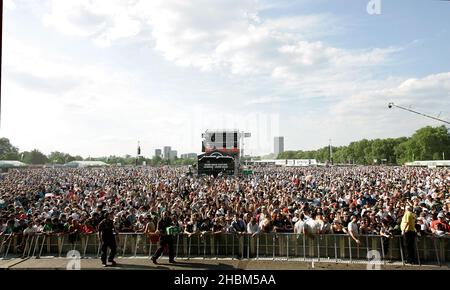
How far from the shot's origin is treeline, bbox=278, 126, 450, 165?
4584 inches

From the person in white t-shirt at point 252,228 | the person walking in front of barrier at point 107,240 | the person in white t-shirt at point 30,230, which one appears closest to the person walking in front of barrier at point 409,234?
the person in white t-shirt at point 252,228

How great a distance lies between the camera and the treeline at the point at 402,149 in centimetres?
11644

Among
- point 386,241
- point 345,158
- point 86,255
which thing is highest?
point 345,158

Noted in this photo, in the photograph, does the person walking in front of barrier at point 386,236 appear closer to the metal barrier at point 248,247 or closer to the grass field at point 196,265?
the metal barrier at point 248,247

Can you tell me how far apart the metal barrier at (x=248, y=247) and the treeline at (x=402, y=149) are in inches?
4471

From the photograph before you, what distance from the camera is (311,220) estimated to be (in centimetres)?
945

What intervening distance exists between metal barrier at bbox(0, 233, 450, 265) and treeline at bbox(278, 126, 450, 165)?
11356cm

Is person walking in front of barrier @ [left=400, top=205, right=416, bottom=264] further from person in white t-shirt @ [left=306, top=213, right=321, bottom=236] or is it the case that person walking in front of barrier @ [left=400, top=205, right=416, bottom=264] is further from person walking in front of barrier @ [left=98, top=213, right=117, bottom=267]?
person walking in front of barrier @ [left=98, top=213, right=117, bottom=267]

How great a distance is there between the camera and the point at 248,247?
912 centimetres

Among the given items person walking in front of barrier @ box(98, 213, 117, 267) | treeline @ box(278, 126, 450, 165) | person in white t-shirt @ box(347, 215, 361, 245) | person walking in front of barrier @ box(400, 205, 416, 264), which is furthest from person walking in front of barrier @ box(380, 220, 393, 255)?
treeline @ box(278, 126, 450, 165)

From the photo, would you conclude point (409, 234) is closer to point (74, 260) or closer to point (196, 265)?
point (196, 265)
